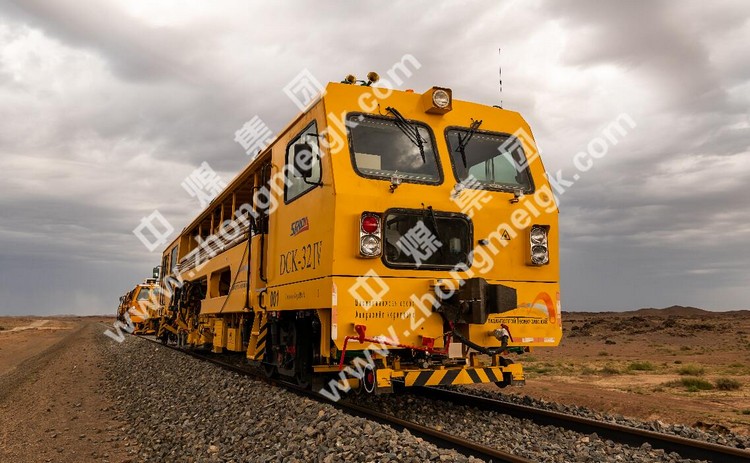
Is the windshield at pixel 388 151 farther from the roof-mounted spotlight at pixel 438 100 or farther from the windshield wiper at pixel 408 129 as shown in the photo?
the roof-mounted spotlight at pixel 438 100

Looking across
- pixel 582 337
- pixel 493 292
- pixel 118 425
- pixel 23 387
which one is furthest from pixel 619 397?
pixel 582 337

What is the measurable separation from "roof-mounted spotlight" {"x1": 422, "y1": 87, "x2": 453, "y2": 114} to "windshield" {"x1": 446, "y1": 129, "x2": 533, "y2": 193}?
313 mm

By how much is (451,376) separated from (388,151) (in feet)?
8.71

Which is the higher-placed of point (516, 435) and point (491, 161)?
point (491, 161)

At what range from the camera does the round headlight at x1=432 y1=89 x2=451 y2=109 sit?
7.17 m

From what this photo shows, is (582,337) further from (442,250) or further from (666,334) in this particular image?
(442,250)

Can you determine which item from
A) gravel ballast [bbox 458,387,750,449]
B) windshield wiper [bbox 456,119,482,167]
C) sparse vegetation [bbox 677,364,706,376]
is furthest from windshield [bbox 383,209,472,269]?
sparse vegetation [bbox 677,364,706,376]

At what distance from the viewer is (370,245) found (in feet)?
20.4

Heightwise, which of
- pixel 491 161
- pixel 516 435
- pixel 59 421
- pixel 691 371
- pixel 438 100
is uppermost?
pixel 438 100

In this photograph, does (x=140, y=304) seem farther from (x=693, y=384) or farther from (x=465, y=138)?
(x=465, y=138)

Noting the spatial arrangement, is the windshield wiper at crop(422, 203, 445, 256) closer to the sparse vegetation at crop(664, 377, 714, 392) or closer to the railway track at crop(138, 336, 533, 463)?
the railway track at crop(138, 336, 533, 463)

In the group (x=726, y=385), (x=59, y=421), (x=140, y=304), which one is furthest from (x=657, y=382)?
(x=140, y=304)

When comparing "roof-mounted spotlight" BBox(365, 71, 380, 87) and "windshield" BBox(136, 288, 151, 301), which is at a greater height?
"roof-mounted spotlight" BBox(365, 71, 380, 87)

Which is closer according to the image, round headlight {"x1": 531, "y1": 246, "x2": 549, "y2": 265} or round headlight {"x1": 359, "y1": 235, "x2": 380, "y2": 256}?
round headlight {"x1": 359, "y1": 235, "x2": 380, "y2": 256}
